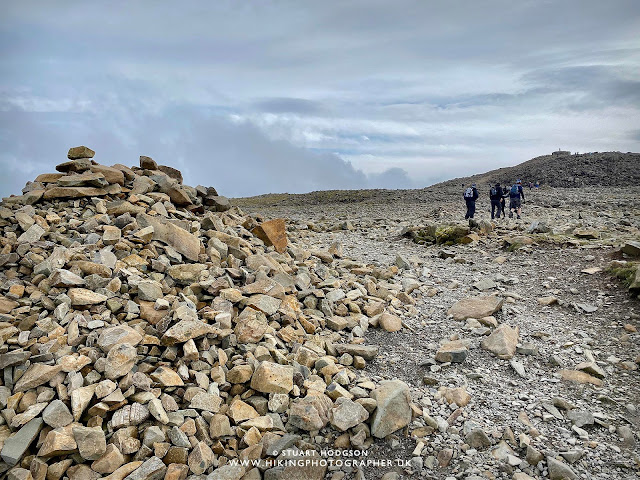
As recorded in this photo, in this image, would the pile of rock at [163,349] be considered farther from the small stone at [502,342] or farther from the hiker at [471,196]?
the hiker at [471,196]

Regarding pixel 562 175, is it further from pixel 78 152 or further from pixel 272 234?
pixel 78 152

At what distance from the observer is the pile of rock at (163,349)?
5359mm

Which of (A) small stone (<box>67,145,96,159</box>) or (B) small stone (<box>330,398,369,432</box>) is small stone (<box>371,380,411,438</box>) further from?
(A) small stone (<box>67,145,96,159</box>)

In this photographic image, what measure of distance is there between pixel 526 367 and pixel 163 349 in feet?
20.6

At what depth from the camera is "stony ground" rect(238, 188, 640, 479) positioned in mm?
5617

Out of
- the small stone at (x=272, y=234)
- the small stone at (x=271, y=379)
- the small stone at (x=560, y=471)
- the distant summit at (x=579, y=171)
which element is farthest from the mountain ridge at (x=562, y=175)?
the small stone at (x=560, y=471)

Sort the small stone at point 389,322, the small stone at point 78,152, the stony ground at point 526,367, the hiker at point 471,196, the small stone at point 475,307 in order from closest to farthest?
the stony ground at point 526,367
the small stone at point 389,322
the small stone at point 475,307
the small stone at point 78,152
the hiker at point 471,196

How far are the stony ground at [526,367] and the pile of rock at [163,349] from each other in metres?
0.64

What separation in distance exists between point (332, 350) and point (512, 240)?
10655 mm

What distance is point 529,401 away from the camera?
265 inches

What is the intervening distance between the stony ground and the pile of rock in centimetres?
64

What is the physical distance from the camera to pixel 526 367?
774 cm

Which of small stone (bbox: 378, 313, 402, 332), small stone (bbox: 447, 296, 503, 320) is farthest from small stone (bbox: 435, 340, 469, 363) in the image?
small stone (bbox: 447, 296, 503, 320)

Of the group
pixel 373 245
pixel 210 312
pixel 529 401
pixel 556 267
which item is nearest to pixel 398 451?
pixel 529 401
